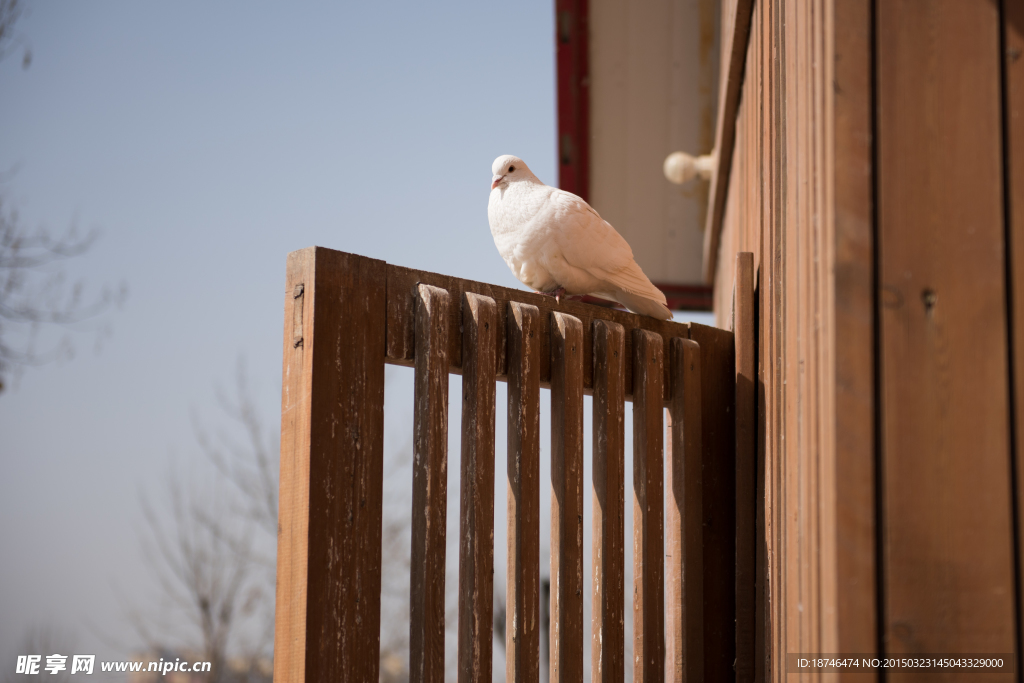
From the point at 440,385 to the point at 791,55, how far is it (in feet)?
3.32

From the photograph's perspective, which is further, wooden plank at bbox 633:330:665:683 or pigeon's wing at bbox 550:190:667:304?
pigeon's wing at bbox 550:190:667:304

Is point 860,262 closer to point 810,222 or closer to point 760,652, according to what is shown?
point 810,222

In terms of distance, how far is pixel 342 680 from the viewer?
5.38 ft

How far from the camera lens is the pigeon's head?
9.62 ft

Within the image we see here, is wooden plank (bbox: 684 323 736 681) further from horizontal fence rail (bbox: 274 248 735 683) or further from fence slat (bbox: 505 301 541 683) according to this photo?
fence slat (bbox: 505 301 541 683)

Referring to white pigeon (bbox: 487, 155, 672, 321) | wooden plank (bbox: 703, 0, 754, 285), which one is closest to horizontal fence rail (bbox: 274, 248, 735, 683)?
white pigeon (bbox: 487, 155, 672, 321)

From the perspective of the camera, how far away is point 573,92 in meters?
5.48

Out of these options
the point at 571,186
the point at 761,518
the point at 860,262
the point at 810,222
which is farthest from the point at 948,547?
the point at 571,186

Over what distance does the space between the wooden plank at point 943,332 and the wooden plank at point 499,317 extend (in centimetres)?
96

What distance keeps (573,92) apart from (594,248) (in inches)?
120

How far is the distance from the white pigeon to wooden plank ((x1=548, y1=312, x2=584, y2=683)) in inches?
22.4

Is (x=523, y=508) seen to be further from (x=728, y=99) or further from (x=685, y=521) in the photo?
(x=728, y=99)

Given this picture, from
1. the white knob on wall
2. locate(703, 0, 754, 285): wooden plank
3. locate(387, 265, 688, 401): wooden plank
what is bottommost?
locate(387, 265, 688, 401): wooden plank

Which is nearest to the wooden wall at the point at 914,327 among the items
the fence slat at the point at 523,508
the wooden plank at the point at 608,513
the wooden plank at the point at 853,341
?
the wooden plank at the point at 853,341
